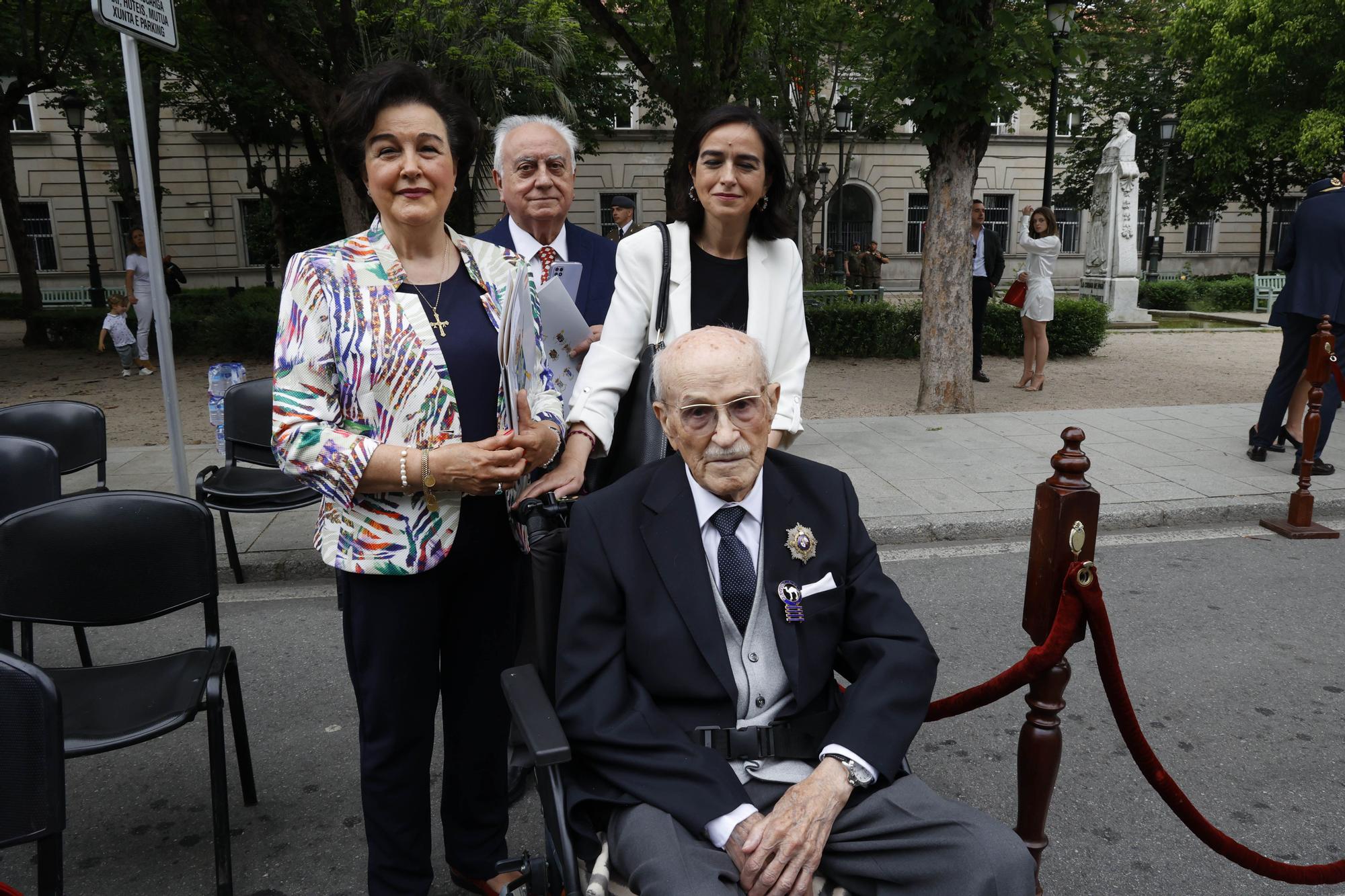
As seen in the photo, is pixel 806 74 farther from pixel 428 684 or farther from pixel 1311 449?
pixel 428 684

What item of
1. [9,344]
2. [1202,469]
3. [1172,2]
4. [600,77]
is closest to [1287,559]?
[1202,469]

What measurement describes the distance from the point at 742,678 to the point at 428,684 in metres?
0.82

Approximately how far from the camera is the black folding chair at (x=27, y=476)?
3.62m

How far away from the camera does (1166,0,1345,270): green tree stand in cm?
2420

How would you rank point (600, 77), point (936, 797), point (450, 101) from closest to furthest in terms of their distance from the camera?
1. point (936, 797)
2. point (450, 101)
3. point (600, 77)

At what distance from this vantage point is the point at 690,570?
212 cm

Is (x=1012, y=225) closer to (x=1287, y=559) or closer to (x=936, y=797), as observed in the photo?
(x=1287, y=559)

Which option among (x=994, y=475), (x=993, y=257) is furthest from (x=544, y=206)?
(x=993, y=257)

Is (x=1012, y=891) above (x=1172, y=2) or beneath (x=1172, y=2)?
beneath

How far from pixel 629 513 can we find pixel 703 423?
27cm

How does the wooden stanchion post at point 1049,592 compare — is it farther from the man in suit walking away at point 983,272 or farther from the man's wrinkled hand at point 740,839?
the man in suit walking away at point 983,272

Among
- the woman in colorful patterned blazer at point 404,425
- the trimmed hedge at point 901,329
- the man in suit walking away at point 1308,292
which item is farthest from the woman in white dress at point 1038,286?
the woman in colorful patterned blazer at point 404,425

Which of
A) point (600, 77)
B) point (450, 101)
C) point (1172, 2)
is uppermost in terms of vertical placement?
point (1172, 2)

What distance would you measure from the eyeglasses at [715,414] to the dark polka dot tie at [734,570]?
0.21m
